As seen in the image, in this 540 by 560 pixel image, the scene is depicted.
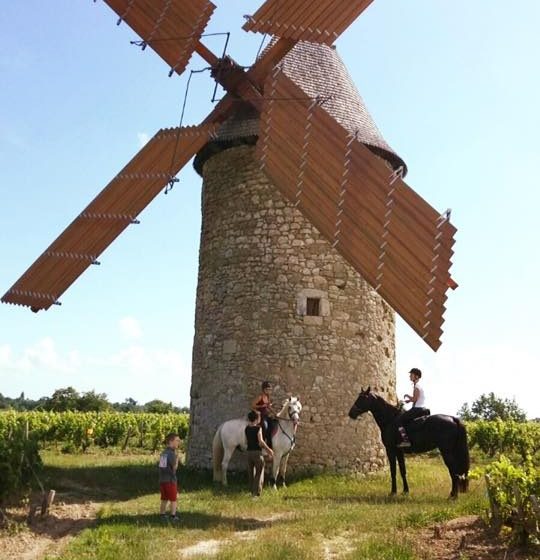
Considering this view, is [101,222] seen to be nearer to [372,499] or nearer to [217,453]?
[217,453]

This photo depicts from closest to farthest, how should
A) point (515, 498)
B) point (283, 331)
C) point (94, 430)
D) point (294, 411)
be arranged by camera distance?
point (515, 498) < point (294, 411) < point (283, 331) < point (94, 430)

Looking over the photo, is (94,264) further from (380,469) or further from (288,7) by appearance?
(380,469)

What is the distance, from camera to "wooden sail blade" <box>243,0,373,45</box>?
8.64 metres

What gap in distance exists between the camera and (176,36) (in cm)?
1015

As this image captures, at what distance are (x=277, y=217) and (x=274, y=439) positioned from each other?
3.76 metres

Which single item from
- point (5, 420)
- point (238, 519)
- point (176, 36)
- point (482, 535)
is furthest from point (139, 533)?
point (5, 420)

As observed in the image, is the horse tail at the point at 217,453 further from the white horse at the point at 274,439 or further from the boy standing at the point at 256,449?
the boy standing at the point at 256,449

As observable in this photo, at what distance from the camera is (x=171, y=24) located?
33.3ft

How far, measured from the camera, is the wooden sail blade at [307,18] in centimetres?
864

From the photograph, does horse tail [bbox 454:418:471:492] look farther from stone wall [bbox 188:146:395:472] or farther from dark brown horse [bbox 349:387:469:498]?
stone wall [bbox 188:146:395:472]

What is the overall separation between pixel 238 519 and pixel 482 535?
2713mm

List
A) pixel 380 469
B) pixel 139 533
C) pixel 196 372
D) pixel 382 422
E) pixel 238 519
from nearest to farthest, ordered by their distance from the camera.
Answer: pixel 139 533
pixel 238 519
pixel 382 422
pixel 380 469
pixel 196 372

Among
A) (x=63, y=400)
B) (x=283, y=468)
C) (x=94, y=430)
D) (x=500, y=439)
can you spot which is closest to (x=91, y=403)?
(x=63, y=400)

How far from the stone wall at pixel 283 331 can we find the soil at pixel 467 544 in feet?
13.7
